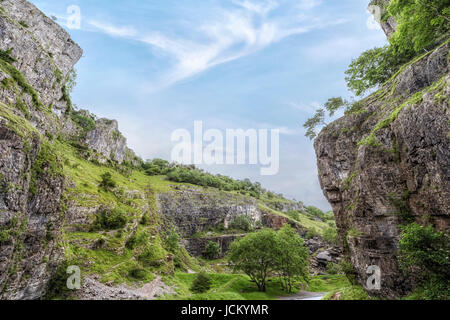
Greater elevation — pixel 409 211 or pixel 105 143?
pixel 105 143

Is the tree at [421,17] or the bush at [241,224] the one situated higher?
the tree at [421,17]

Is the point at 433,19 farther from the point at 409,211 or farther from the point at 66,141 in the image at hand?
the point at 66,141

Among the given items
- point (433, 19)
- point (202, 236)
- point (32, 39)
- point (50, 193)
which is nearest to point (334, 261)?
point (202, 236)

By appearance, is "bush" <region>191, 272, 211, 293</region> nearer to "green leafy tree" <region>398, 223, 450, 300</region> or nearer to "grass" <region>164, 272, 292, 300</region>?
"grass" <region>164, 272, 292, 300</region>

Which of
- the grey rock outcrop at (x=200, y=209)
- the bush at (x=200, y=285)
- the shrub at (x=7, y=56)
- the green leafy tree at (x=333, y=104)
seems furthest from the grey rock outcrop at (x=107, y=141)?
the green leafy tree at (x=333, y=104)

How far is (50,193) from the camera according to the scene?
65.8 ft

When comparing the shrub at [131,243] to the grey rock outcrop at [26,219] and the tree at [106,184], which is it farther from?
the tree at [106,184]

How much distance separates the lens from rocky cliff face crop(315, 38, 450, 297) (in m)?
15.9

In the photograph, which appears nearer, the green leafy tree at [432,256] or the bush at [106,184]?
the green leafy tree at [432,256]

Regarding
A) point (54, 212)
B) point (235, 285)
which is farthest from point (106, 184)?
point (235, 285)

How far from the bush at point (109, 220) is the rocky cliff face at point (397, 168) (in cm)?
3576

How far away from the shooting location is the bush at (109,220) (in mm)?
33231

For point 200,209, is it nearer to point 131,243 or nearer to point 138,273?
point 131,243
